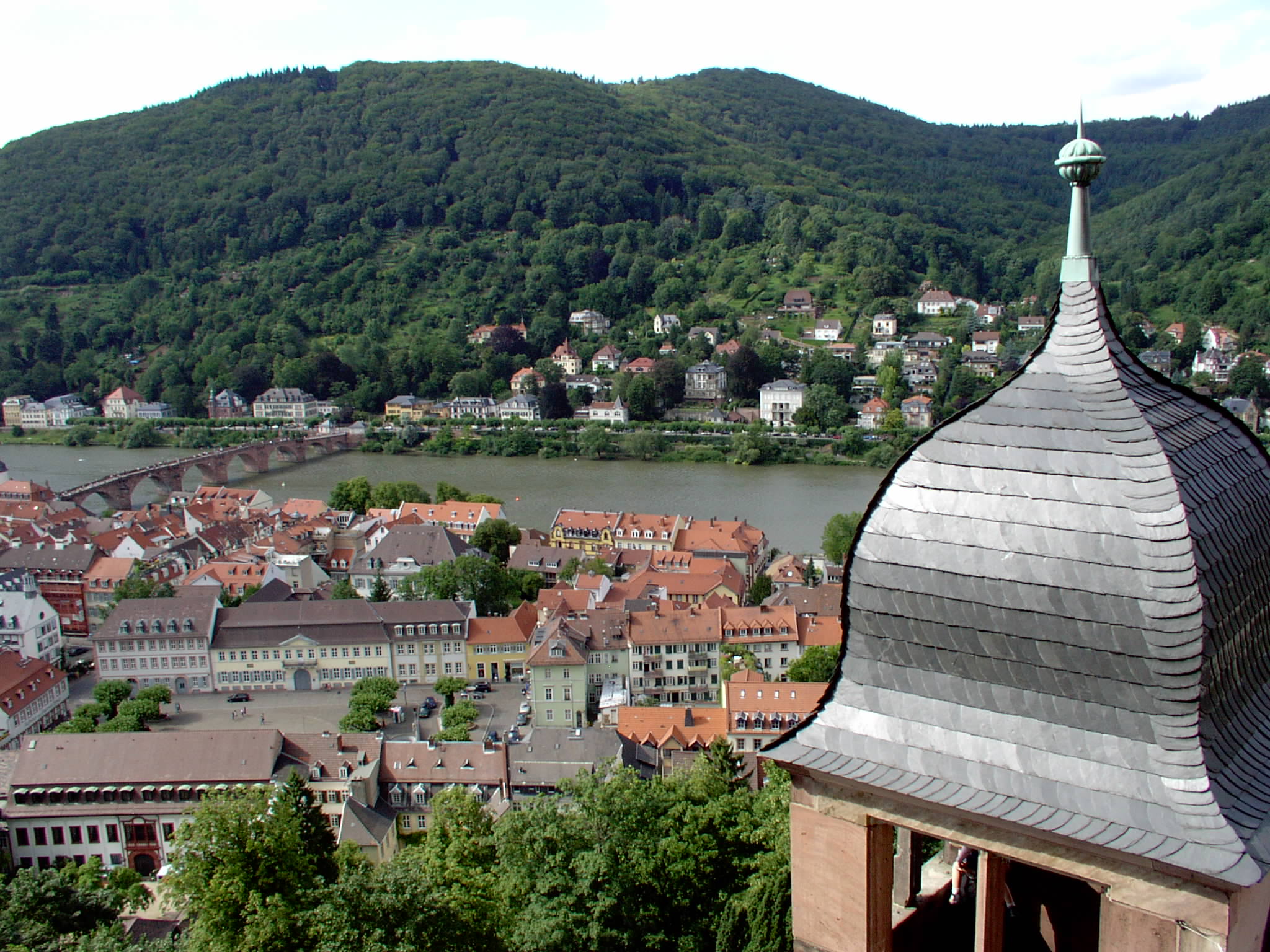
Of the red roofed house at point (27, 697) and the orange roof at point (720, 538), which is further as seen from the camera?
the orange roof at point (720, 538)

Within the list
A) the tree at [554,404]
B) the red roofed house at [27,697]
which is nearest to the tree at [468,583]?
the red roofed house at [27,697]

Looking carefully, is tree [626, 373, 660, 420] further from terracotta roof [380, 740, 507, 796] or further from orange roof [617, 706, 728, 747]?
terracotta roof [380, 740, 507, 796]

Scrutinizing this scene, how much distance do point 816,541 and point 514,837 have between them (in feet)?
97.7

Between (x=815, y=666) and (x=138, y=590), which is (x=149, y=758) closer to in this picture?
(x=138, y=590)

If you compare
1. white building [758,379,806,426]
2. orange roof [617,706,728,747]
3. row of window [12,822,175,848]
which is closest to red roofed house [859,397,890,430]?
white building [758,379,806,426]

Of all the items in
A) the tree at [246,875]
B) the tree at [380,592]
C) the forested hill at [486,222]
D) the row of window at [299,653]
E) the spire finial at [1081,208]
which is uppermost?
the forested hill at [486,222]

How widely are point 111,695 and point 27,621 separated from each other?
5.18 metres

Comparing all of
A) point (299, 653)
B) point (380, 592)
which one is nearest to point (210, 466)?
point (380, 592)

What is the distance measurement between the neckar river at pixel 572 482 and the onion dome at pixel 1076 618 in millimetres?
35520

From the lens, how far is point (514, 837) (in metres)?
12.5

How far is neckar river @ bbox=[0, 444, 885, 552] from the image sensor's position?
153ft

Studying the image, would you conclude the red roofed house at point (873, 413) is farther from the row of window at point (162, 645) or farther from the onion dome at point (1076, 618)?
the onion dome at point (1076, 618)

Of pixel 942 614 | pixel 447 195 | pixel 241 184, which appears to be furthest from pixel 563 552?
pixel 241 184

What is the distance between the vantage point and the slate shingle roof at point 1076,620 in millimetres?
3574
